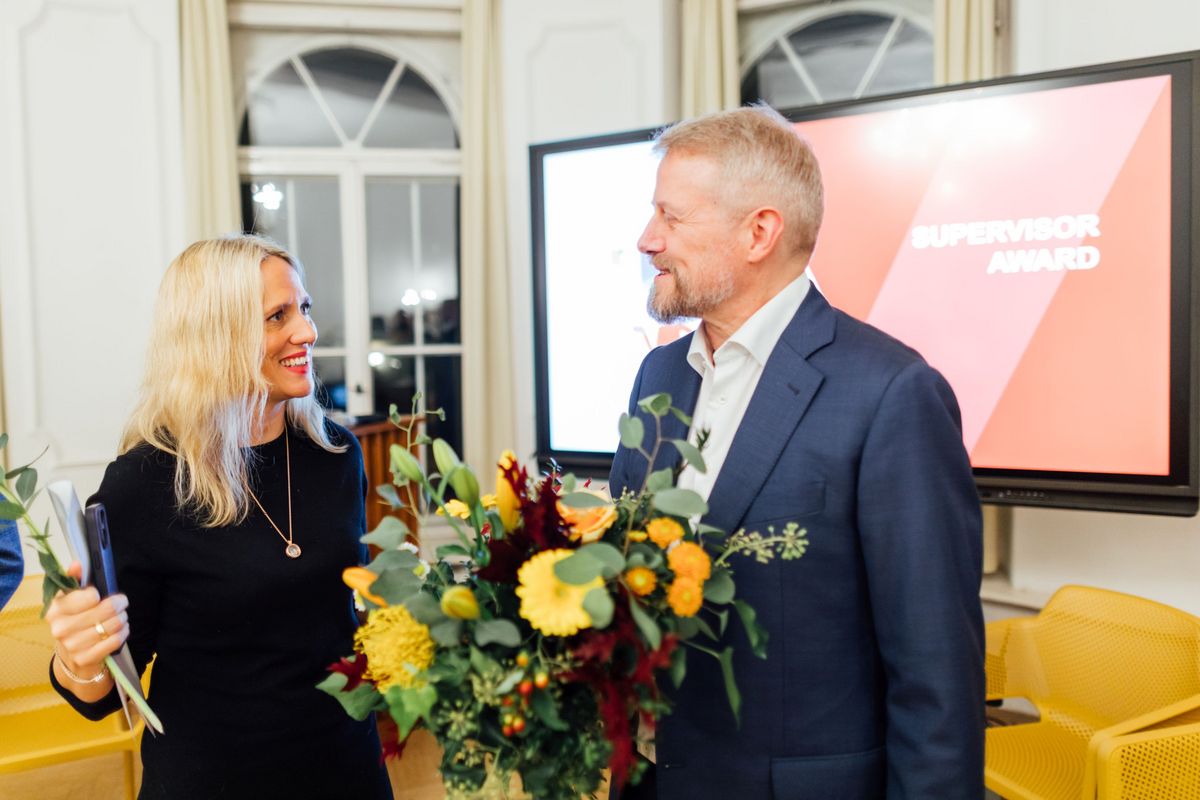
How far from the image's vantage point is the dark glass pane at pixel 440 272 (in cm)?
481

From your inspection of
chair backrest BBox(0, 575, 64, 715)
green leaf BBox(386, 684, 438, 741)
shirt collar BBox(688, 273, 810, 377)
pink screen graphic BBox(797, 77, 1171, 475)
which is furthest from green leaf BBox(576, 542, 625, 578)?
chair backrest BBox(0, 575, 64, 715)

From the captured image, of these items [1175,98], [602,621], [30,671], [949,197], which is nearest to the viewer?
[602,621]

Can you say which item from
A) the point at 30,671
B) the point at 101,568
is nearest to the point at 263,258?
the point at 101,568

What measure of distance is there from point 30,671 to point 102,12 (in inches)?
121

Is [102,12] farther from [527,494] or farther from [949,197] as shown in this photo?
[527,494]

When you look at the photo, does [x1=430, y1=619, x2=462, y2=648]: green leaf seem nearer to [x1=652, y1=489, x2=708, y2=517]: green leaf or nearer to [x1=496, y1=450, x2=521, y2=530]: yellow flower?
[x1=496, y1=450, x2=521, y2=530]: yellow flower

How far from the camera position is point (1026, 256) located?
8.96 ft

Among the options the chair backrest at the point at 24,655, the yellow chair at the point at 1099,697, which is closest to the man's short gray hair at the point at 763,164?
the yellow chair at the point at 1099,697

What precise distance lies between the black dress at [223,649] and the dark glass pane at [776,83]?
352 cm

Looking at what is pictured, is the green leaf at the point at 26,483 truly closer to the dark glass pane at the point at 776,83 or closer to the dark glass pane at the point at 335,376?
the dark glass pane at the point at 335,376

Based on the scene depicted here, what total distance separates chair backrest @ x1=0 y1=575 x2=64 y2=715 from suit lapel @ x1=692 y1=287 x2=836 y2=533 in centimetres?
230

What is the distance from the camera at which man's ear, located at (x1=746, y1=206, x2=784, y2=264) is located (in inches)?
54.3

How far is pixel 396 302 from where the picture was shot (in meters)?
4.81

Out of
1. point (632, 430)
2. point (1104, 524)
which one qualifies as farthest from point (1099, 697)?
point (632, 430)
